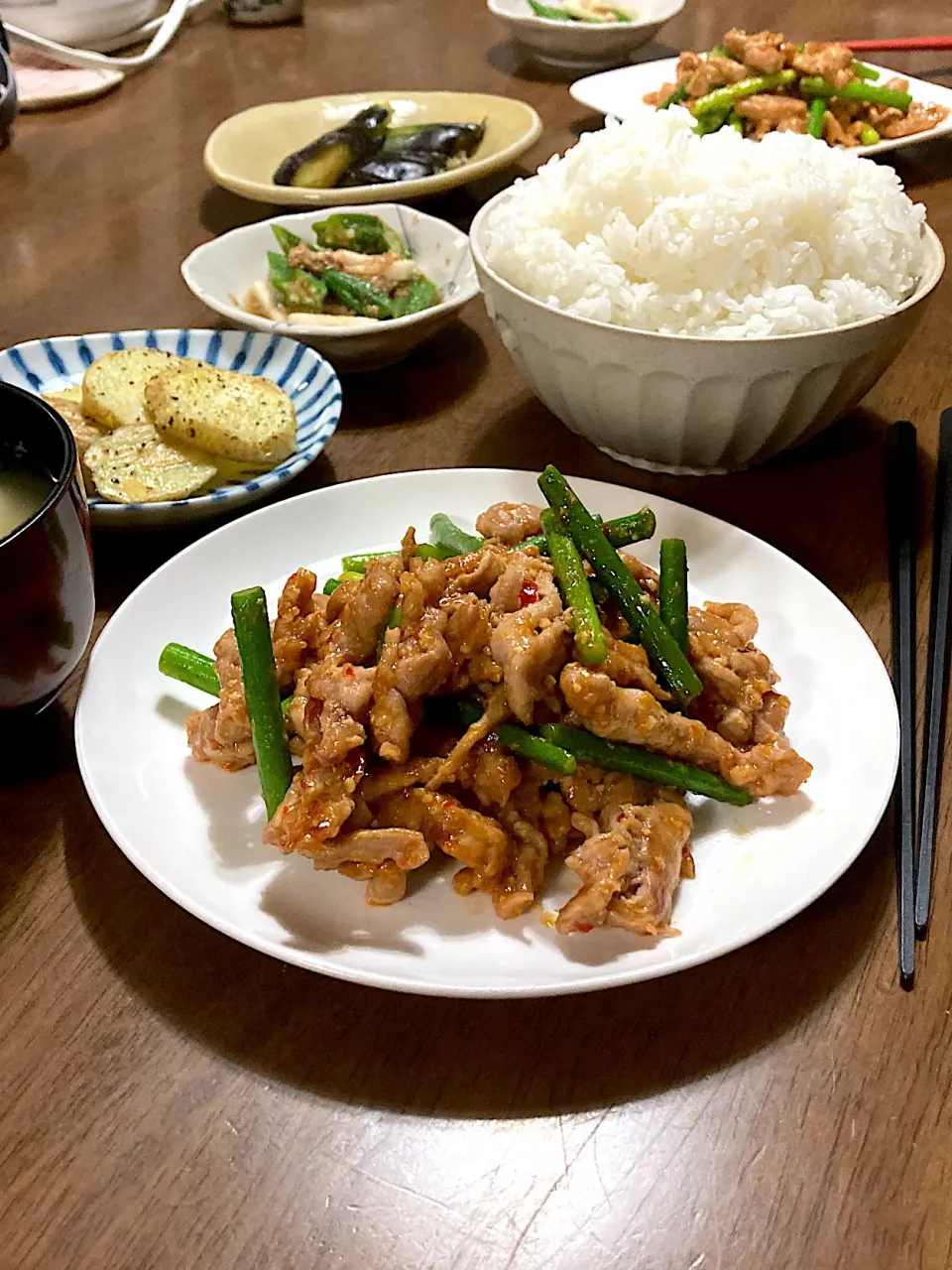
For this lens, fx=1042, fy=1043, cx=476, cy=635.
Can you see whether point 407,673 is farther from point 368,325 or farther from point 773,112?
point 773,112

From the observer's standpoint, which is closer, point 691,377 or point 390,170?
point 691,377

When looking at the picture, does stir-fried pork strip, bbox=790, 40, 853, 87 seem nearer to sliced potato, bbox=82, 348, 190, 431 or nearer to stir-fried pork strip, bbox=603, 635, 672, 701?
sliced potato, bbox=82, 348, 190, 431

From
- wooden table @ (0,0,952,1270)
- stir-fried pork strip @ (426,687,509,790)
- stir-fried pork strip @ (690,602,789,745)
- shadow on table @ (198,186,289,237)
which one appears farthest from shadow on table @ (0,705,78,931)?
shadow on table @ (198,186,289,237)

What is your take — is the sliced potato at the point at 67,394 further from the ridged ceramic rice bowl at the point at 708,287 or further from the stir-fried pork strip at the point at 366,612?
the stir-fried pork strip at the point at 366,612

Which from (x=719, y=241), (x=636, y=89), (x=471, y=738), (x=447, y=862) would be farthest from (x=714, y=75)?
(x=447, y=862)

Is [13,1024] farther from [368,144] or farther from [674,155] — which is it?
[368,144]

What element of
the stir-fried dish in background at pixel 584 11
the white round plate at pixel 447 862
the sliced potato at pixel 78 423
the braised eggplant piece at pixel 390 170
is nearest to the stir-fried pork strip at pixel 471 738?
the white round plate at pixel 447 862
